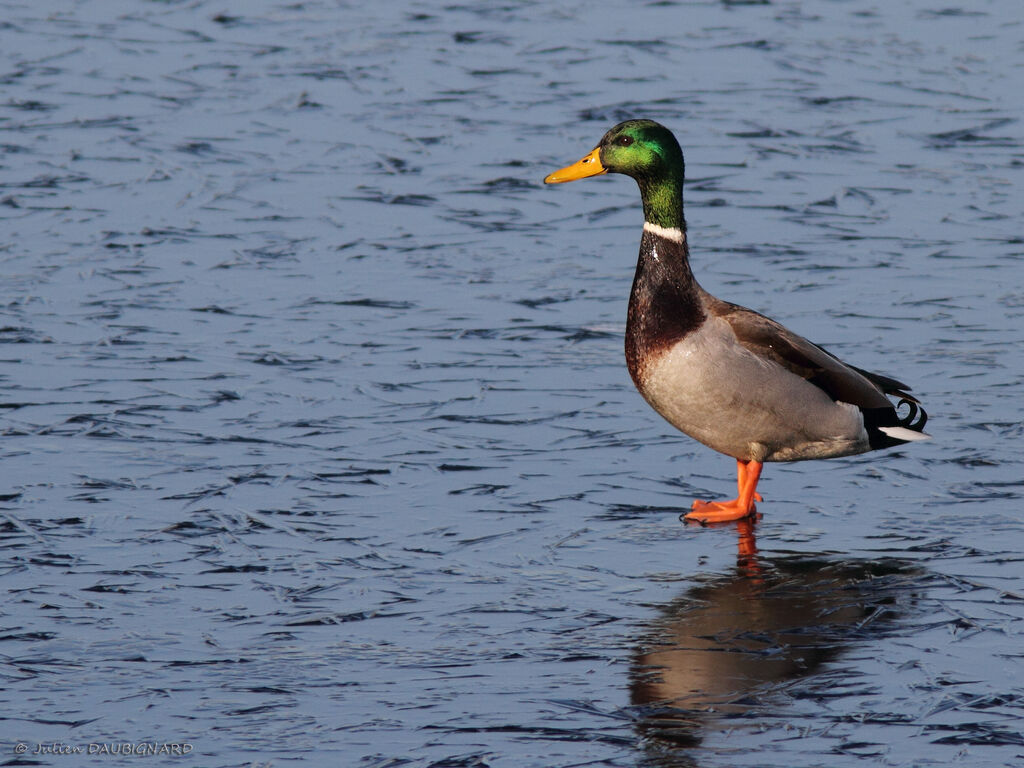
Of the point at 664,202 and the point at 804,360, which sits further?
the point at 664,202

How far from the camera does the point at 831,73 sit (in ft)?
35.3

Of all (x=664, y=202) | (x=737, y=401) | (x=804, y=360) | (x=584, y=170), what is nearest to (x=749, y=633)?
(x=737, y=401)

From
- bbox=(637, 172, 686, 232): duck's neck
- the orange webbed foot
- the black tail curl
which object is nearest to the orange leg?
the orange webbed foot

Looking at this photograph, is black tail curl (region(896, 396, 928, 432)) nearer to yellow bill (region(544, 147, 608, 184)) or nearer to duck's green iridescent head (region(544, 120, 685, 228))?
duck's green iridescent head (region(544, 120, 685, 228))

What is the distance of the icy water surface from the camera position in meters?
3.82

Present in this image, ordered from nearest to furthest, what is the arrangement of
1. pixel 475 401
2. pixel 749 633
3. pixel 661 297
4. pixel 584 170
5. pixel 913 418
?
pixel 749 633, pixel 661 297, pixel 913 418, pixel 584 170, pixel 475 401

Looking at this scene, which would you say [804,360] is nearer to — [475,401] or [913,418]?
[913,418]

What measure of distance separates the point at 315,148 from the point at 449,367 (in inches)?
126

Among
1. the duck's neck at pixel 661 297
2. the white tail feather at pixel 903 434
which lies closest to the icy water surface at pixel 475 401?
the white tail feather at pixel 903 434

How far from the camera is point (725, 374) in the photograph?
5105 millimetres

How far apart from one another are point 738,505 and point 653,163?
1.20 metres

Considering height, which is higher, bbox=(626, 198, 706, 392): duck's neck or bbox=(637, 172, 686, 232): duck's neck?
bbox=(637, 172, 686, 232): duck's neck

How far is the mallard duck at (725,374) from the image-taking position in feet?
16.8

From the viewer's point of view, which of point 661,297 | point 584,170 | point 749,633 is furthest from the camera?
point 584,170
